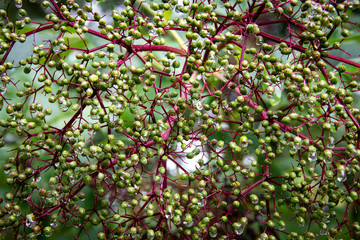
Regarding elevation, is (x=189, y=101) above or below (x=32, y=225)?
above

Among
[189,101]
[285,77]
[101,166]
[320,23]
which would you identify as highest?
[320,23]

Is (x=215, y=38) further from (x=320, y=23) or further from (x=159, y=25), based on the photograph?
(x=320, y=23)

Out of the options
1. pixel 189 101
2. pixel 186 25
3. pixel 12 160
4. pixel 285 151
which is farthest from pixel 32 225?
pixel 285 151

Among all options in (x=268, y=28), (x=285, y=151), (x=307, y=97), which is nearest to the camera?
(x=307, y=97)

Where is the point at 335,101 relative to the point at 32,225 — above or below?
above

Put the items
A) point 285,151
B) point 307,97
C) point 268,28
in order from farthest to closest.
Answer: point 268,28 < point 285,151 < point 307,97

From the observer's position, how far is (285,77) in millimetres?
716

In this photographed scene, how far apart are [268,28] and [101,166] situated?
760 millimetres

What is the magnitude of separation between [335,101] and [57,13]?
70 centimetres

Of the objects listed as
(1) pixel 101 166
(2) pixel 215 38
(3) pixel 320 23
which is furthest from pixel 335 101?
(1) pixel 101 166

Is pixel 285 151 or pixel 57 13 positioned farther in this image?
pixel 285 151

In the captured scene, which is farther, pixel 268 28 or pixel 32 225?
pixel 268 28

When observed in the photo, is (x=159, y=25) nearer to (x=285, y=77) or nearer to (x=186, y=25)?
(x=186, y=25)

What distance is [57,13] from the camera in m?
0.78
